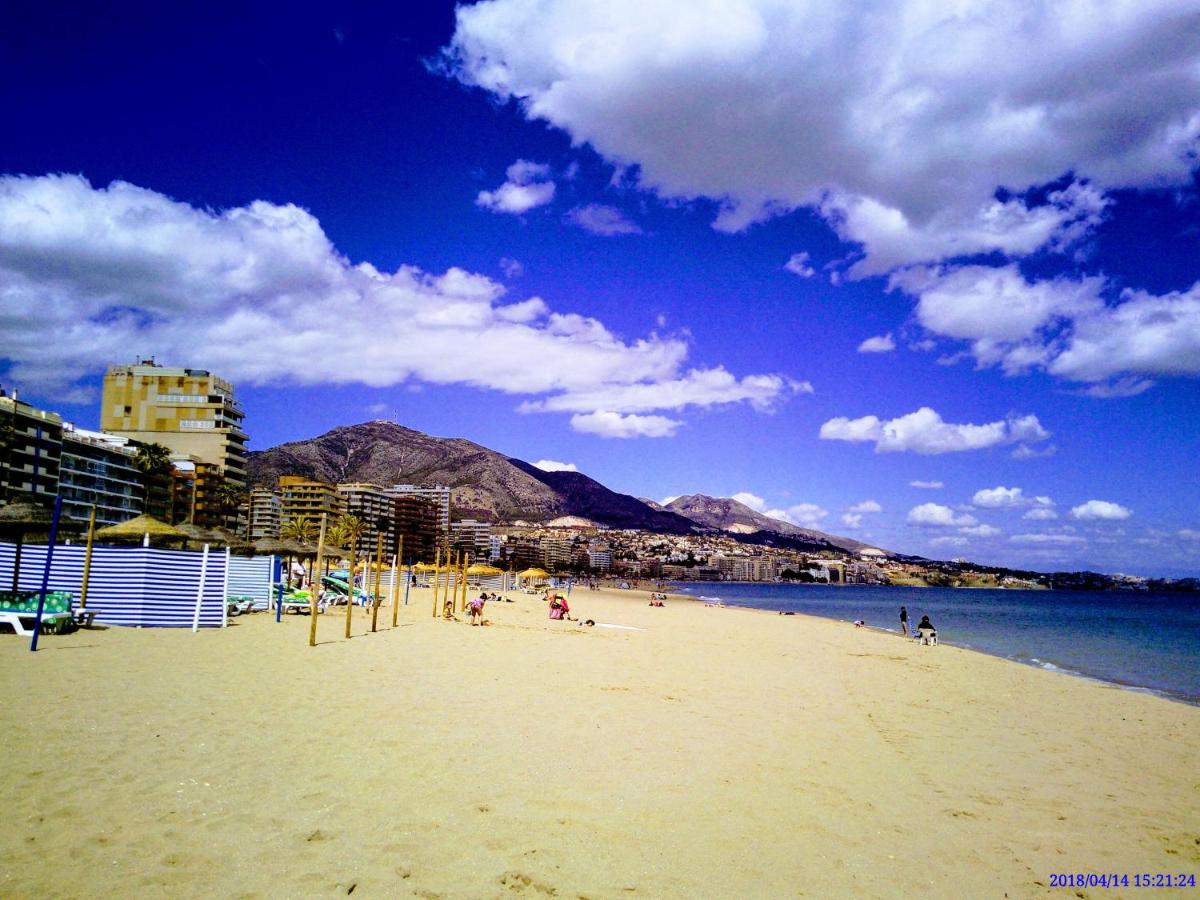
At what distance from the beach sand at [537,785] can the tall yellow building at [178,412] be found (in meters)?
87.1

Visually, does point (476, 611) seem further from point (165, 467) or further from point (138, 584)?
point (165, 467)

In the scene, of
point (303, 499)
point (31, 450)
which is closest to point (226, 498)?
point (31, 450)

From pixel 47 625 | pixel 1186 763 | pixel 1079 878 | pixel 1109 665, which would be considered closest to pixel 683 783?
pixel 1079 878

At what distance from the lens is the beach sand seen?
416 cm

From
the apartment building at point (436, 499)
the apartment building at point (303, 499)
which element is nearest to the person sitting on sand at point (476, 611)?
the apartment building at point (303, 499)

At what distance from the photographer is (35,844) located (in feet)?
13.1

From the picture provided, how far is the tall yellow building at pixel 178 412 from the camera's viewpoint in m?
89.1

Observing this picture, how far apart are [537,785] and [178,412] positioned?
327 feet

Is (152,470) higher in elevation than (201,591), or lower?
higher

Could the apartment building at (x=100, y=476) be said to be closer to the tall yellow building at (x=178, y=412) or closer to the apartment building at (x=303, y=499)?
the tall yellow building at (x=178, y=412)

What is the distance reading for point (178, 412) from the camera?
3543 inches

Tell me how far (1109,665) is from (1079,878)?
24.5 m

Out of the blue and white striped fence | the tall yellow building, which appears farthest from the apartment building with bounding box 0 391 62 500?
the blue and white striped fence

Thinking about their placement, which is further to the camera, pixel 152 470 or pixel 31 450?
pixel 152 470
